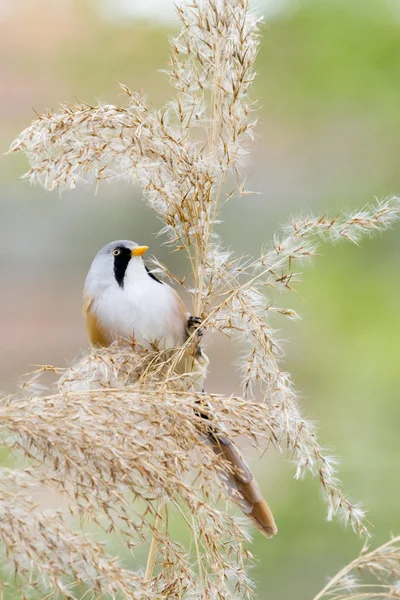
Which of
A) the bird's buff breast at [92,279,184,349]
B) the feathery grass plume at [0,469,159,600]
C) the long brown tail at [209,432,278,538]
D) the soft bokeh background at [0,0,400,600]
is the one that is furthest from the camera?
the soft bokeh background at [0,0,400,600]

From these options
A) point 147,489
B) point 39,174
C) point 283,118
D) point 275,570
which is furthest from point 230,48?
point 283,118

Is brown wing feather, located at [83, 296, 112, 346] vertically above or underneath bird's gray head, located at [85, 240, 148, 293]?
underneath

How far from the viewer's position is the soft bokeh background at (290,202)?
6328mm

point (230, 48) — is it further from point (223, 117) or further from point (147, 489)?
point (147, 489)

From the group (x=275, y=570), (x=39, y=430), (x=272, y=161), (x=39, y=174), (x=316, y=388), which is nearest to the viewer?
(x=39, y=430)

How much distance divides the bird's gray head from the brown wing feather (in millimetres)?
39

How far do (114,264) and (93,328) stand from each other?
17 centimetres

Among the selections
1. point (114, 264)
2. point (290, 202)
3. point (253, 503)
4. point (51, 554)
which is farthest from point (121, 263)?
point (290, 202)

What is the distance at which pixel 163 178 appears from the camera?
4.66 ft

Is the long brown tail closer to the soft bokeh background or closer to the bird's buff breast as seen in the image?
the bird's buff breast

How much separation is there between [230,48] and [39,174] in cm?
40

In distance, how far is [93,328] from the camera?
6.38ft

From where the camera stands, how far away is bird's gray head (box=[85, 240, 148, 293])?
1.98m

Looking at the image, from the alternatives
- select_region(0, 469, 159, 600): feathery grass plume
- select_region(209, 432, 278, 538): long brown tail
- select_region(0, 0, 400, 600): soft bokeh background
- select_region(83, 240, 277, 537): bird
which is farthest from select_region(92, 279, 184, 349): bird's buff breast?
select_region(0, 0, 400, 600): soft bokeh background
